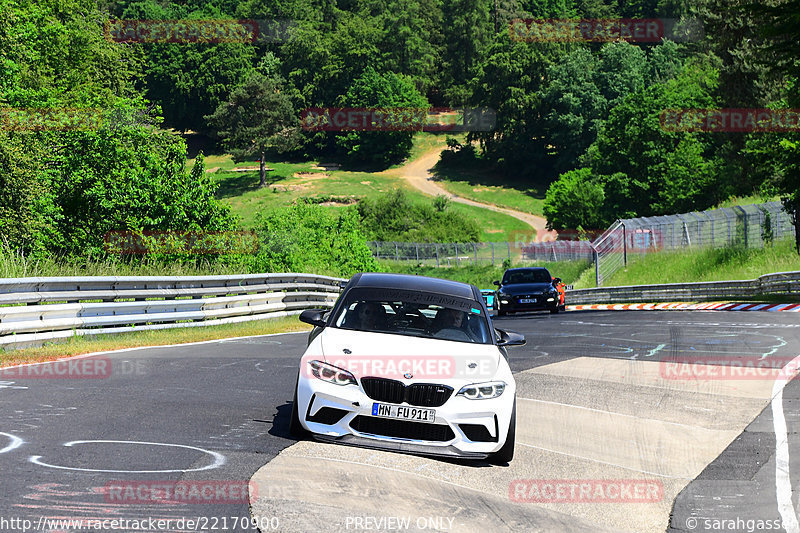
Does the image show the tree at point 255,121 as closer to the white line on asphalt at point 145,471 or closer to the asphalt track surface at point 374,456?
the asphalt track surface at point 374,456

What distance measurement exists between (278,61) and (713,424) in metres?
150

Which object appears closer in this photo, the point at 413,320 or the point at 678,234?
Answer: the point at 413,320

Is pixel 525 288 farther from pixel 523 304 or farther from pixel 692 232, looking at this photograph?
pixel 692 232

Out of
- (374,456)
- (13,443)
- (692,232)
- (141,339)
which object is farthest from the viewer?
(692,232)

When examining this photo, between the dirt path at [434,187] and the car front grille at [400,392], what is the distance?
92.6 m

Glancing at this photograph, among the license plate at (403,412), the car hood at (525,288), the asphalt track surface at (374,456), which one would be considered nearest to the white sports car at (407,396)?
the license plate at (403,412)

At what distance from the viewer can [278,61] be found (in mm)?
155250

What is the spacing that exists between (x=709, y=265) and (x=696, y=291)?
745 cm

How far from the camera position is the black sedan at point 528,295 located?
99.5 ft

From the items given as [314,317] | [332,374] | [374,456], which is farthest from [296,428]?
[314,317]

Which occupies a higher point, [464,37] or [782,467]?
[464,37]

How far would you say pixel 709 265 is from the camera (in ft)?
148

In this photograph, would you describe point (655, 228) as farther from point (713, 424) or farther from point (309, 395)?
point (309, 395)

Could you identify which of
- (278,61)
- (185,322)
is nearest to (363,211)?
(278,61)
